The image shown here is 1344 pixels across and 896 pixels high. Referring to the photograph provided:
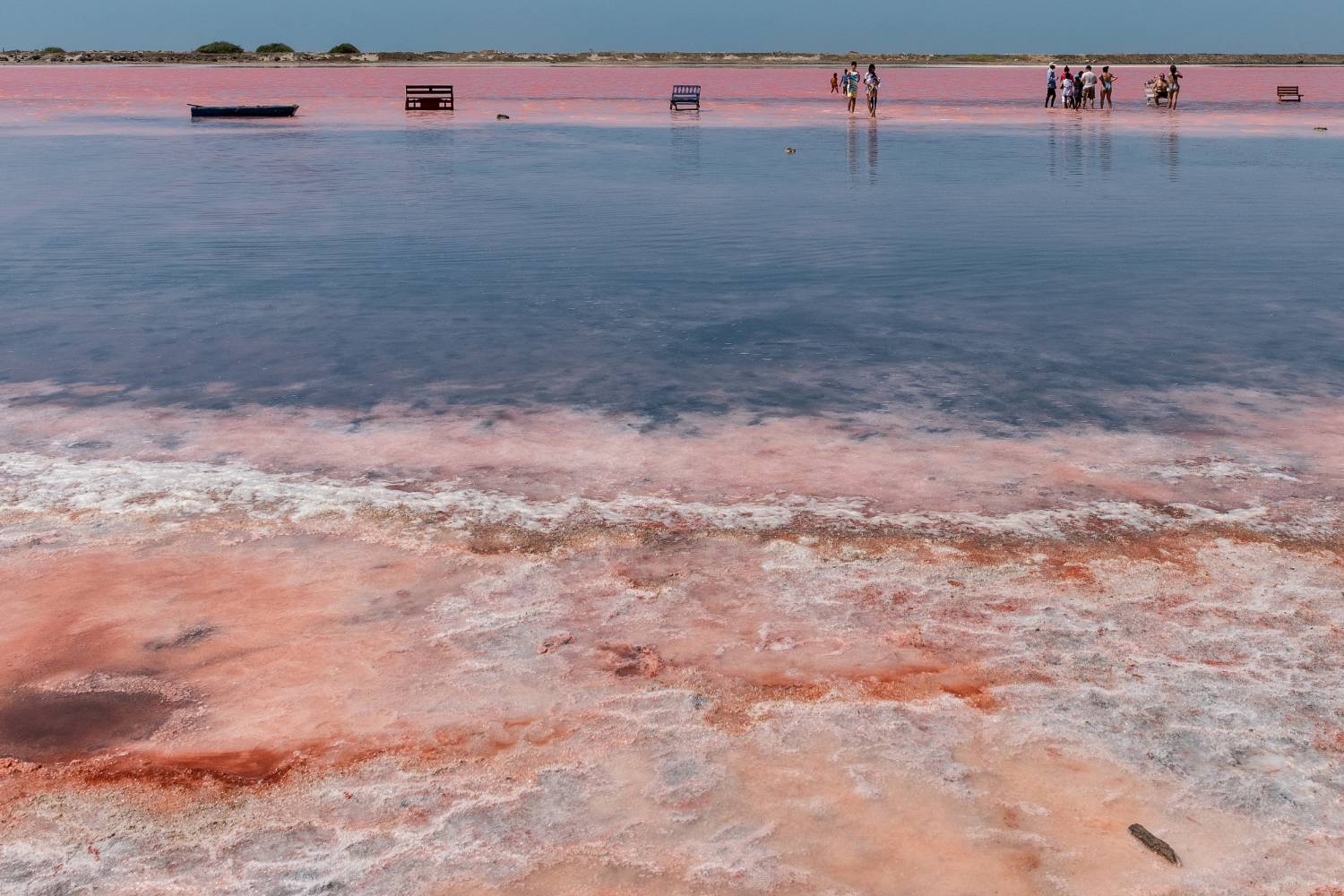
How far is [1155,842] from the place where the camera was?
4238 mm

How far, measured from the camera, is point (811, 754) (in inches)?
189

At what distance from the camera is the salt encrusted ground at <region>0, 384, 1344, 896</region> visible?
14.1 feet

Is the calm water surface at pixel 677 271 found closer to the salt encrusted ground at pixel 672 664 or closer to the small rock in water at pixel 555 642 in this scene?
the salt encrusted ground at pixel 672 664

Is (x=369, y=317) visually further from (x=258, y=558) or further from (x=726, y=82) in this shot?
(x=726, y=82)

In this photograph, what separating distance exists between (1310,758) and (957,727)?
1.30 m

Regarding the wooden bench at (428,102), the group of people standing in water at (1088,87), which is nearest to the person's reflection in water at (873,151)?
the group of people standing in water at (1088,87)

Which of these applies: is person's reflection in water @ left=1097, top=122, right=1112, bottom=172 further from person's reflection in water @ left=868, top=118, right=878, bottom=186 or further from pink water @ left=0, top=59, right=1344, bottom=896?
pink water @ left=0, top=59, right=1344, bottom=896

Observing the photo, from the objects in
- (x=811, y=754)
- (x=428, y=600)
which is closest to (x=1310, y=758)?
(x=811, y=754)

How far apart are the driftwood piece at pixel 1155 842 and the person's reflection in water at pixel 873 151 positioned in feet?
64.7

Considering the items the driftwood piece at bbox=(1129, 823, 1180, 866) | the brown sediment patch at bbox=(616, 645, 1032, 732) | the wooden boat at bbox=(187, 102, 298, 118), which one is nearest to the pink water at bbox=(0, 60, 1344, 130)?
the wooden boat at bbox=(187, 102, 298, 118)

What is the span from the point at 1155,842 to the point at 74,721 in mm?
4101

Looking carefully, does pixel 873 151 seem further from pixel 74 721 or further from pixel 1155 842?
pixel 1155 842

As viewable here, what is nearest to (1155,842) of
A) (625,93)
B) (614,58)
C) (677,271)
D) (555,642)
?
(555,642)

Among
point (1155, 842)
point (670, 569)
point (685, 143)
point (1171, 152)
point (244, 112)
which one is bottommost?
point (1155, 842)
